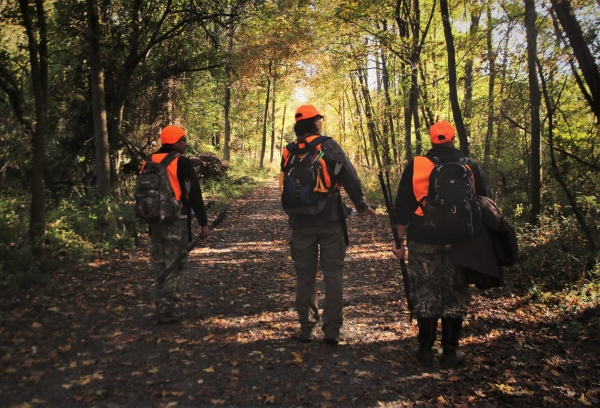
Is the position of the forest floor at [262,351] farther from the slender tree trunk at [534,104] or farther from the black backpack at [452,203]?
the slender tree trunk at [534,104]

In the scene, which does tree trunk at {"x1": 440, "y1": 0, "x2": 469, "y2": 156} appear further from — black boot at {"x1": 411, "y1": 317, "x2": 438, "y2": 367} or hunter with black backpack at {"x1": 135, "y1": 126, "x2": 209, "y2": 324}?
hunter with black backpack at {"x1": 135, "y1": 126, "x2": 209, "y2": 324}

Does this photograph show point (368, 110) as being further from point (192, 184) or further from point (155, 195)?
point (155, 195)

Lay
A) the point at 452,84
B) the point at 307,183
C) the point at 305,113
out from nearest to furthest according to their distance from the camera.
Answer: the point at 307,183 < the point at 305,113 < the point at 452,84

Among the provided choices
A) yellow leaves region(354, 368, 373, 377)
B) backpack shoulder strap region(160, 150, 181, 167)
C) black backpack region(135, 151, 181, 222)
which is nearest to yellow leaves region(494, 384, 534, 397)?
yellow leaves region(354, 368, 373, 377)

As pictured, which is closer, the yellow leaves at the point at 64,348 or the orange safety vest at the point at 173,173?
the yellow leaves at the point at 64,348

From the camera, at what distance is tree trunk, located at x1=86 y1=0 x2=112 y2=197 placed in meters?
8.95

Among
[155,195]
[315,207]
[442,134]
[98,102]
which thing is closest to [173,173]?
[155,195]

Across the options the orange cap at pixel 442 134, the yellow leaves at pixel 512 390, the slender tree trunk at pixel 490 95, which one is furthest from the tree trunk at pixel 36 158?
the slender tree trunk at pixel 490 95

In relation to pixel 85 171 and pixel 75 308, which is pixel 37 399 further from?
pixel 85 171

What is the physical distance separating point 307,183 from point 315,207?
25 centimetres

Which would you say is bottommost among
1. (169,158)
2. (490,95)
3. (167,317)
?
(167,317)

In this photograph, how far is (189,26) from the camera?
43.3 feet

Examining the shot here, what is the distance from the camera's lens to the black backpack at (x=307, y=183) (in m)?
4.50

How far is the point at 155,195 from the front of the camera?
5117 mm
